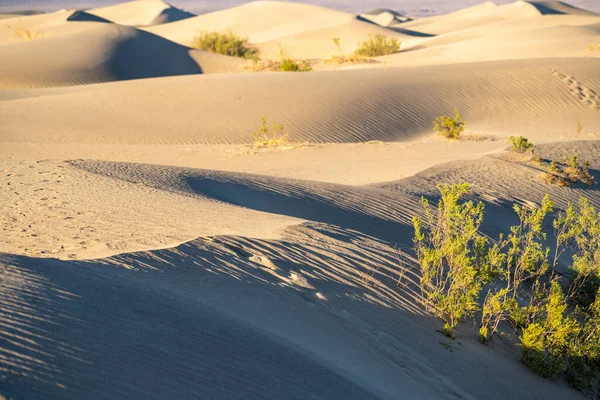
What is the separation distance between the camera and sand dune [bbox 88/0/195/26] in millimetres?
89125

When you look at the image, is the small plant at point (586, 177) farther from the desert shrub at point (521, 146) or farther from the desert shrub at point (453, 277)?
the desert shrub at point (453, 277)

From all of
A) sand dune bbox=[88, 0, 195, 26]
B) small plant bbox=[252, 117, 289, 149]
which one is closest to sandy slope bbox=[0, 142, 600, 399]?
small plant bbox=[252, 117, 289, 149]

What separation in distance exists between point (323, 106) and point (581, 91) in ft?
30.0

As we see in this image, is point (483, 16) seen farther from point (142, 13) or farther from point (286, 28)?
point (142, 13)

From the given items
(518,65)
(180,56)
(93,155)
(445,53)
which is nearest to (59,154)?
(93,155)

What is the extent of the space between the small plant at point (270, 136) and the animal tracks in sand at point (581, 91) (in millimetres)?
10543

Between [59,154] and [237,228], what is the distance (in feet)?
29.5

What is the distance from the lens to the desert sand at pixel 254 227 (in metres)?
3.84

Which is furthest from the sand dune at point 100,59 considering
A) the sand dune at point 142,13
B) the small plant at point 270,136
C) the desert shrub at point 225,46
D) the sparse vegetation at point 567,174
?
the sand dune at point 142,13

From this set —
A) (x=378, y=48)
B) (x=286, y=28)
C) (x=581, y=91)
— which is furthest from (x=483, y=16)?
(x=581, y=91)

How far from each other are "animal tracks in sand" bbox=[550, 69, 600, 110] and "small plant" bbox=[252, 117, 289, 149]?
10543 millimetres

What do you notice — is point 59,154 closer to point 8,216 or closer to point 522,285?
point 8,216

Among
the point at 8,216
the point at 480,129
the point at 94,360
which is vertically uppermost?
the point at 94,360

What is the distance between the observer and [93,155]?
576 inches
